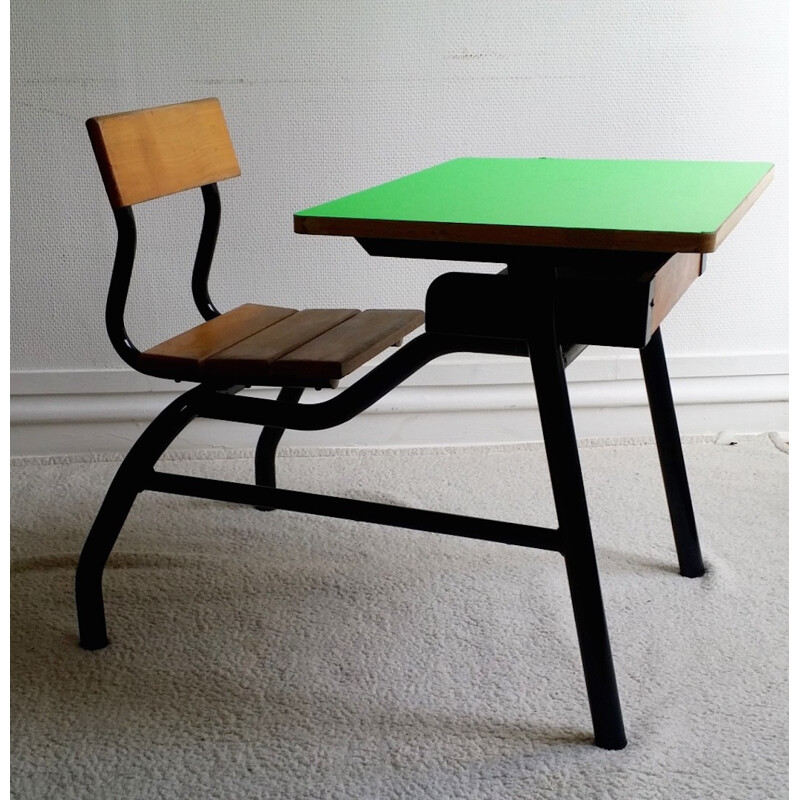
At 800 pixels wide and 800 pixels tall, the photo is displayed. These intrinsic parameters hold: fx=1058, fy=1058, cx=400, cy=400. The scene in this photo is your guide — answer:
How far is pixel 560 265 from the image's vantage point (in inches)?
Result: 51.6

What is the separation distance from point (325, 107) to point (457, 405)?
727 millimetres

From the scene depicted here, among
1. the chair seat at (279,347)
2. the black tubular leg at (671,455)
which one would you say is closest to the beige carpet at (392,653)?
the black tubular leg at (671,455)

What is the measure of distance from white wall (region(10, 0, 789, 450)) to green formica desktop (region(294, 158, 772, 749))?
2.73 ft

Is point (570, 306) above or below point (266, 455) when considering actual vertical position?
above

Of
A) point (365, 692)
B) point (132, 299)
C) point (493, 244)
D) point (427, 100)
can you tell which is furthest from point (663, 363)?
point (132, 299)

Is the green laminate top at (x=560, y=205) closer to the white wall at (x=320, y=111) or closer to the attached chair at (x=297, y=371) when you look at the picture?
the attached chair at (x=297, y=371)

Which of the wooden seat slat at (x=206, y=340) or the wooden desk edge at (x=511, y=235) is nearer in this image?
the wooden desk edge at (x=511, y=235)

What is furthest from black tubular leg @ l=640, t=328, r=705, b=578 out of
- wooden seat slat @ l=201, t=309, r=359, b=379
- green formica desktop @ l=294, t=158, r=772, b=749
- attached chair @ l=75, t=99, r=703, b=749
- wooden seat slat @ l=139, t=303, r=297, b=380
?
wooden seat slat @ l=139, t=303, r=297, b=380

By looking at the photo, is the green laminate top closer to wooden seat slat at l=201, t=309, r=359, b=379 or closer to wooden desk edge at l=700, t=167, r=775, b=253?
wooden desk edge at l=700, t=167, r=775, b=253

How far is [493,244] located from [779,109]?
1.37 m

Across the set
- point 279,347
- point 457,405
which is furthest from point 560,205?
point 457,405

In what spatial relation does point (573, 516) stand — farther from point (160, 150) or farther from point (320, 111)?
Result: point (320, 111)

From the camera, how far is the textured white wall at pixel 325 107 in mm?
2189

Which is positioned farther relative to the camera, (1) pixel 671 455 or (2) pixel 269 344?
(1) pixel 671 455
